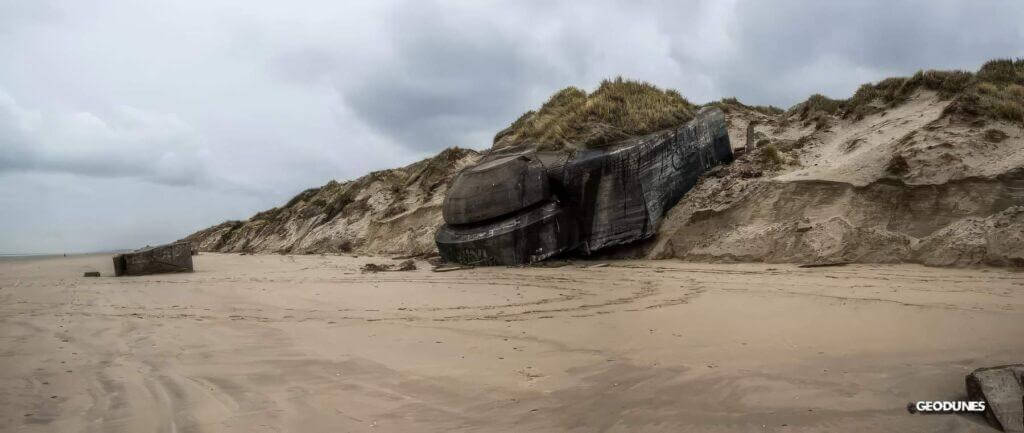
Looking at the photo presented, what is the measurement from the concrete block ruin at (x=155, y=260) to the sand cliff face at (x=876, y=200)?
827 centimetres

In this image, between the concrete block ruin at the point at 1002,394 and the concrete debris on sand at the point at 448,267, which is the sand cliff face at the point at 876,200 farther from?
the concrete block ruin at the point at 1002,394

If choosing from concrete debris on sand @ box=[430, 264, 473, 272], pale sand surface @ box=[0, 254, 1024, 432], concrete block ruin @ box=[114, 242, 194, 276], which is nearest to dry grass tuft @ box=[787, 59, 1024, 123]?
pale sand surface @ box=[0, 254, 1024, 432]

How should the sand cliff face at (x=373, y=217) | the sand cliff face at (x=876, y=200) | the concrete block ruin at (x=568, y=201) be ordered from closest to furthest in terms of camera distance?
the sand cliff face at (x=876, y=200) < the concrete block ruin at (x=568, y=201) < the sand cliff face at (x=373, y=217)

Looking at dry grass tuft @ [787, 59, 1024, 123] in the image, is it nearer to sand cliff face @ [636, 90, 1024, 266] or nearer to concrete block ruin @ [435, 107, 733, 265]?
sand cliff face @ [636, 90, 1024, 266]

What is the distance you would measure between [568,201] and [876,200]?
15.1 feet

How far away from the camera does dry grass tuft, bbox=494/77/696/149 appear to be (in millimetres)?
10867

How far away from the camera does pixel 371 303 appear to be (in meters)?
5.61

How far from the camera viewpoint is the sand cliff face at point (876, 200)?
6848 millimetres

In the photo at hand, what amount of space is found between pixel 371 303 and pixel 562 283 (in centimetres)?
254

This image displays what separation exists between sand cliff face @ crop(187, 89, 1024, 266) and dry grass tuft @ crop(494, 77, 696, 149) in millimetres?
1485

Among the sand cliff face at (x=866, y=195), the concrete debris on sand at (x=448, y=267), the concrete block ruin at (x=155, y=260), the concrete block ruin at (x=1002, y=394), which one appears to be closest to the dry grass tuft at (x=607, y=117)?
the sand cliff face at (x=866, y=195)

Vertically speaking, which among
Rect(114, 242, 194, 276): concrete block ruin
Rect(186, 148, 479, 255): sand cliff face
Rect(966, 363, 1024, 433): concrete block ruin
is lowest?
Rect(966, 363, 1024, 433): concrete block ruin

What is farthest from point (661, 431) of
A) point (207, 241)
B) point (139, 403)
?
point (207, 241)

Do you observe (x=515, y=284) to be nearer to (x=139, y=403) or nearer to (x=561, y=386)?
(x=561, y=386)
